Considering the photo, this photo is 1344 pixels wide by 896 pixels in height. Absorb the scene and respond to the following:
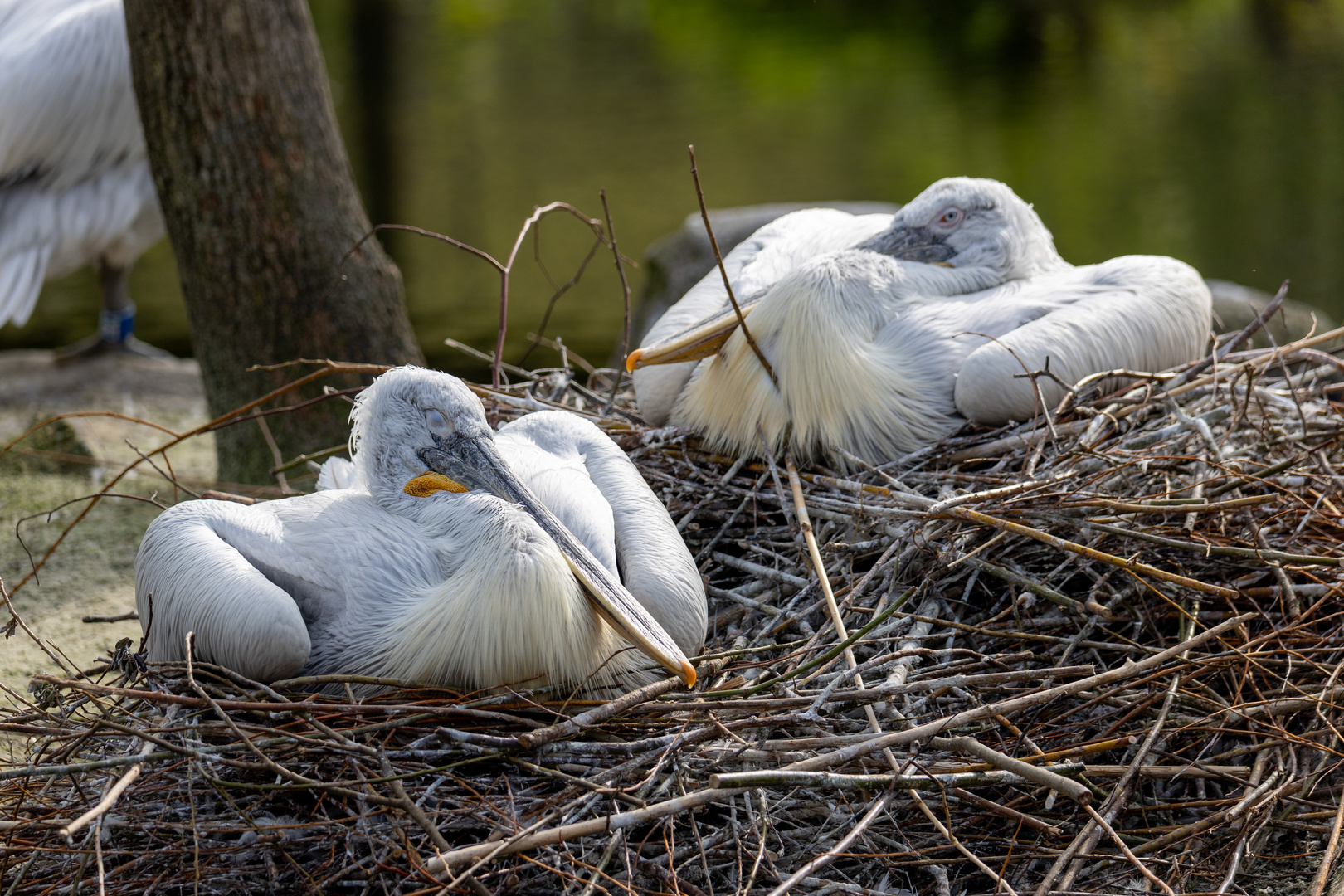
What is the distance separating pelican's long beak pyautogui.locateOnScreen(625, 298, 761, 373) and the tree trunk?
1.55m

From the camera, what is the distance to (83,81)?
5500 mm

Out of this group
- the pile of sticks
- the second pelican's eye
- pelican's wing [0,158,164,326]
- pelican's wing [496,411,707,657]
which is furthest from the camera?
pelican's wing [0,158,164,326]

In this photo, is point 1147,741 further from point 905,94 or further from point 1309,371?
point 905,94

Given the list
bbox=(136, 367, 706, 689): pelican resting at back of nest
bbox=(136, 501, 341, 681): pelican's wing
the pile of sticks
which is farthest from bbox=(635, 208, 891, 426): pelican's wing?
bbox=(136, 501, 341, 681): pelican's wing

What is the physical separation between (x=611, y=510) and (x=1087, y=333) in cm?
135

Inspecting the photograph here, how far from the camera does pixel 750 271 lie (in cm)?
359

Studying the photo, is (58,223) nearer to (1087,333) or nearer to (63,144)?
(63,144)

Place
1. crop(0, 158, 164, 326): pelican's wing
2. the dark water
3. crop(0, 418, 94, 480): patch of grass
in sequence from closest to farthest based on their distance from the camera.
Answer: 1. crop(0, 418, 94, 480): patch of grass
2. crop(0, 158, 164, 326): pelican's wing
3. the dark water

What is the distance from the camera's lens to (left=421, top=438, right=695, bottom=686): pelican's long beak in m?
2.29

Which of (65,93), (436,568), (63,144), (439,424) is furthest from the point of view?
(63,144)

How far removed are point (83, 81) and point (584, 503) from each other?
405 cm

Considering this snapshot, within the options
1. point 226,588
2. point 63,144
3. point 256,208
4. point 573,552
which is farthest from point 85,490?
point 573,552

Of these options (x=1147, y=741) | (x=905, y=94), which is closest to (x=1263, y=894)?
(x=1147, y=741)

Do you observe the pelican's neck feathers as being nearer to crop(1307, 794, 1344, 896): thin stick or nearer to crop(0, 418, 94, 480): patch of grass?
crop(1307, 794, 1344, 896): thin stick
